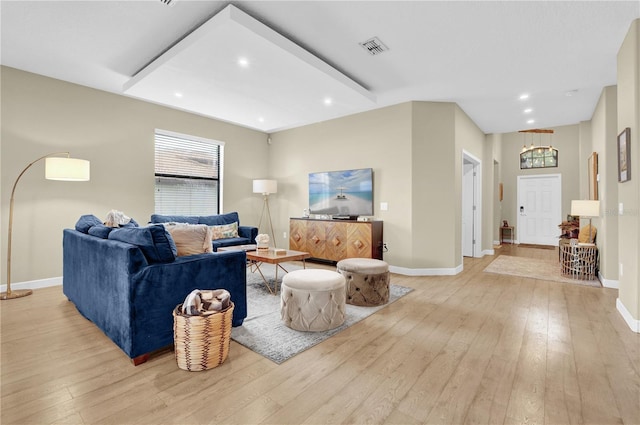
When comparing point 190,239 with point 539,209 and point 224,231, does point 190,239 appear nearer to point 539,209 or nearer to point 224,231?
point 224,231

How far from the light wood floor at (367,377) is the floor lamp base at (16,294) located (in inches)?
26.7

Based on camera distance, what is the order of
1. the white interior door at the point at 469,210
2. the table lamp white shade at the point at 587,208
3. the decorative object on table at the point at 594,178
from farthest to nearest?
the white interior door at the point at 469,210 < the decorative object on table at the point at 594,178 < the table lamp white shade at the point at 587,208

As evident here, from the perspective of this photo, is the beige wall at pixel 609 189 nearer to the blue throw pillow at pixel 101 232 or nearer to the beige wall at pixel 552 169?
the beige wall at pixel 552 169

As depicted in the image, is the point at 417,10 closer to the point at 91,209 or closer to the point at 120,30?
the point at 120,30

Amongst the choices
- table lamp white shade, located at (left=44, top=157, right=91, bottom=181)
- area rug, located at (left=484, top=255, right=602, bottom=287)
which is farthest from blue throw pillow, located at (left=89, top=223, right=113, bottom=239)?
area rug, located at (left=484, top=255, right=602, bottom=287)

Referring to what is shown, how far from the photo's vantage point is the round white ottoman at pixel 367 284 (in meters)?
3.23

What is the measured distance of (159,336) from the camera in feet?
6.95

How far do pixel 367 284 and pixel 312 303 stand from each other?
0.89 m

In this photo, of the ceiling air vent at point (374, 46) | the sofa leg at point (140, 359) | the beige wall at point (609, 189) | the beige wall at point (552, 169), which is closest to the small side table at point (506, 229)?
the beige wall at point (552, 169)

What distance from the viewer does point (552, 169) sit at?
7707 millimetres

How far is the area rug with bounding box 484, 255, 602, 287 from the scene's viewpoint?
14.6 feet

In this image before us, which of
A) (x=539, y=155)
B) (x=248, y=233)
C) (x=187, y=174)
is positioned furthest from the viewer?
(x=539, y=155)

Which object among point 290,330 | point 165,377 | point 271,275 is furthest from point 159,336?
point 271,275

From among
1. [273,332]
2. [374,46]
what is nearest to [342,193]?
[374,46]
